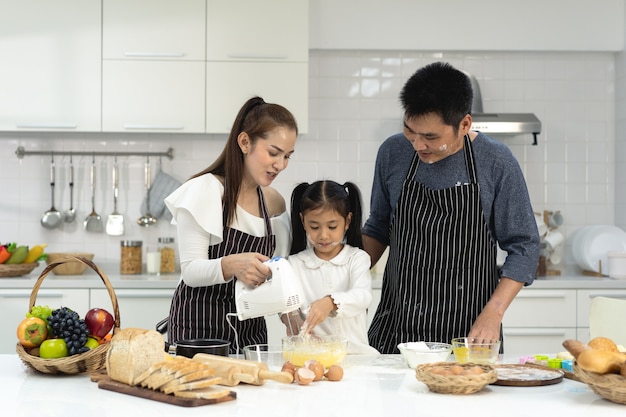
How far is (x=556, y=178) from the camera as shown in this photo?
4.74 meters

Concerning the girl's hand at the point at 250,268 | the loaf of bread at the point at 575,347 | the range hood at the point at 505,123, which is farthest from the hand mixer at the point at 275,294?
the range hood at the point at 505,123

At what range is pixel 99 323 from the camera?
78.5 inches

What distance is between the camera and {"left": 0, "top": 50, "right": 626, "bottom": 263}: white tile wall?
4.61 meters

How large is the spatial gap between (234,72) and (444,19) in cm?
123

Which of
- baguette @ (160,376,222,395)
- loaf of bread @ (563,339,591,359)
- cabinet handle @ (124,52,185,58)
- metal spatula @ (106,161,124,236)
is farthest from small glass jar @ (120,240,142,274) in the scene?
loaf of bread @ (563,339,591,359)

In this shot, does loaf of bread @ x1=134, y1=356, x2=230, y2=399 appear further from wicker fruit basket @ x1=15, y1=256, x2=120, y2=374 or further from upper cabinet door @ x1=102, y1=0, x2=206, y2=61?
upper cabinet door @ x1=102, y1=0, x2=206, y2=61

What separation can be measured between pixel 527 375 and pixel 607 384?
0.88ft

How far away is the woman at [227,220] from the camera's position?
238 cm

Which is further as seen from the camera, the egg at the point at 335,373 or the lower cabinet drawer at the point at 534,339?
the lower cabinet drawer at the point at 534,339

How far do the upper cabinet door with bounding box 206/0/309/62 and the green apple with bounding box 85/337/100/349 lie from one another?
8.23 feet

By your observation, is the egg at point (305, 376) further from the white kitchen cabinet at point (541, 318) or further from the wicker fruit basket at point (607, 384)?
the white kitchen cabinet at point (541, 318)

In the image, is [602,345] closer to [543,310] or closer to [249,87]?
[543,310]

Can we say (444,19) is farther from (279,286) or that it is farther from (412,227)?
(279,286)

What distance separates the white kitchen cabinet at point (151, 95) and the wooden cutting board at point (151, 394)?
98.9 inches
